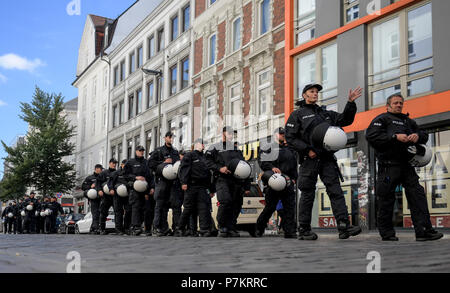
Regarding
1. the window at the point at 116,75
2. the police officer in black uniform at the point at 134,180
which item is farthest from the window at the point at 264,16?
the window at the point at 116,75

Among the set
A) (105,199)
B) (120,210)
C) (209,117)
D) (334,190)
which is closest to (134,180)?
(120,210)

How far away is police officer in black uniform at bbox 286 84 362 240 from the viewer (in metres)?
→ 8.53

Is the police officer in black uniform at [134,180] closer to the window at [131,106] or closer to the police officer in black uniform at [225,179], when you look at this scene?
the police officer in black uniform at [225,179]

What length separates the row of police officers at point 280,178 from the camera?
845cm

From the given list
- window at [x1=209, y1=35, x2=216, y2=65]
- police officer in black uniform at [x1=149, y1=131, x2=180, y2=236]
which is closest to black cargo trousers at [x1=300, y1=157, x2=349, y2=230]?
police officer in black uniform at [x1=149, y1=131, x2=180, y2=236]

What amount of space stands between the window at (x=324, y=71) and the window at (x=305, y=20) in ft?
2.18

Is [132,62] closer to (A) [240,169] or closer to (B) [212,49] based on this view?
(B) [212,49]

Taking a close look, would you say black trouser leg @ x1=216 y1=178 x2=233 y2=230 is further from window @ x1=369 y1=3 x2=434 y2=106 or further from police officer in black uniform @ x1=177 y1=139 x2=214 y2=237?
window @ x1=369 y1=3 x2=434 y2=106

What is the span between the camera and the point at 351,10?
760 inches

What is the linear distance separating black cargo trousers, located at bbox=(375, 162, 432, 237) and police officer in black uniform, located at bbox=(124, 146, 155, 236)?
7420 millimetres

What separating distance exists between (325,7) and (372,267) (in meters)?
17.0

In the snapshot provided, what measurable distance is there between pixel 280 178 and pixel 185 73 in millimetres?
24335

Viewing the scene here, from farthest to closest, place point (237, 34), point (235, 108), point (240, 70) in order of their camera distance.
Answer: point (237, 34), point (235, 108), point (240, 70)
